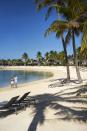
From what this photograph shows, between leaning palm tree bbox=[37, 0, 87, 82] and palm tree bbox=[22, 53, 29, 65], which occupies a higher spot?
palm tree bbox=[22, 53, 29, 65]

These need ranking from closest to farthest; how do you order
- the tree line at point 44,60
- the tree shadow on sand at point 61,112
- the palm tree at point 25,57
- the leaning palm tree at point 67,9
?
the tree shadow on sand at point 61,112 < the leaning palm tree at point 67,9 < the tree line at point 44,60 < the palm tree at point 25,57

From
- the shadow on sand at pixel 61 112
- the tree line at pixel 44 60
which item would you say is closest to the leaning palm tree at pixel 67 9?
the shadow on sand at pixel 61 112

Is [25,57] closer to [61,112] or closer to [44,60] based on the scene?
[44,60]

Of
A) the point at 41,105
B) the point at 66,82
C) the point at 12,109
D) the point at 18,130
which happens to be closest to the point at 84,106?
the point at 41,105

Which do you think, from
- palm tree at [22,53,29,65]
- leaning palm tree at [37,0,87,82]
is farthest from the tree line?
leaning palm tree at [37,0,87,82]

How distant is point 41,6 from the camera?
88.4ft

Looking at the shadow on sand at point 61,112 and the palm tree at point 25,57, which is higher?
the palm tree at point 25,57

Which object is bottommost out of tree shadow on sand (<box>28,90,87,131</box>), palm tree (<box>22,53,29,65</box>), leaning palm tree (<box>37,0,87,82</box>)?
tree shadow on sand (<box>28,90,87,131</box>)

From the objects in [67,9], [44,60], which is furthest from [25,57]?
[67,9]

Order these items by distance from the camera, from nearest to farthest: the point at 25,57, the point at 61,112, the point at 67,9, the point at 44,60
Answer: the point at 61,112 < the point at 67,9 < the point at 44,60 < the point at 25,57

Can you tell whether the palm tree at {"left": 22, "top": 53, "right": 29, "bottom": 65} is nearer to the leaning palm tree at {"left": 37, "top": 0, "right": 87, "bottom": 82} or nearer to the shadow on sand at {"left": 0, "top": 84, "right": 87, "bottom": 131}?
the leaning palm tree at {"left": 37, "top": 0, "right": 87, "bottom": 82}

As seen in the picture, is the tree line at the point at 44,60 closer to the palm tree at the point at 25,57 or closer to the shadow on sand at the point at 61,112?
the palm tree at the point at 25,57

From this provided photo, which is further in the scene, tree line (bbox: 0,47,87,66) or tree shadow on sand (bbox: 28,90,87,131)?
tree line (bbox: 0,47,87,66)

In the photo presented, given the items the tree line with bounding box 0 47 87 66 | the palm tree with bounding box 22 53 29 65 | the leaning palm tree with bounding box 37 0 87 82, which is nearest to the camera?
→ the leaning palm tree with bounding box 37 0 87 82
